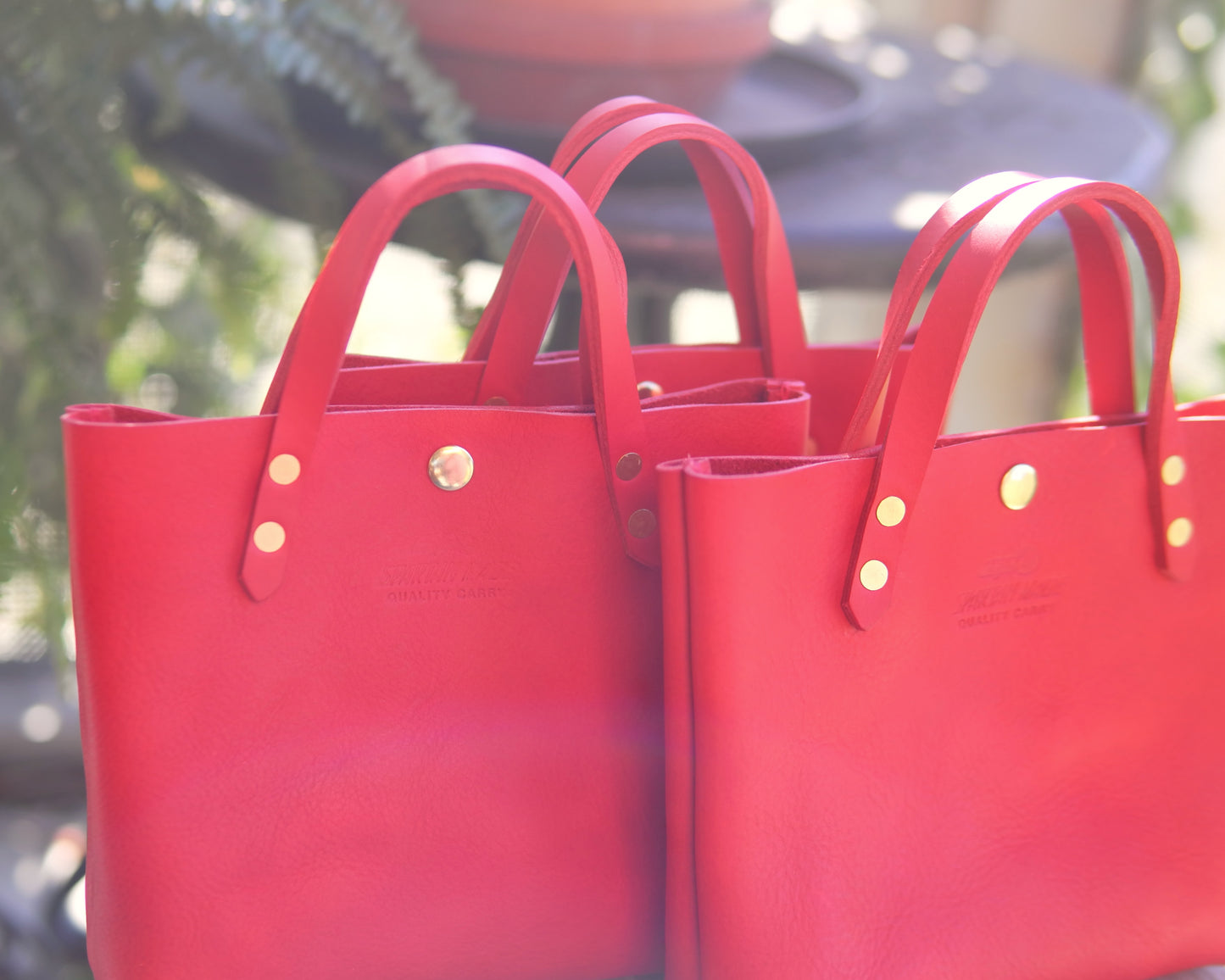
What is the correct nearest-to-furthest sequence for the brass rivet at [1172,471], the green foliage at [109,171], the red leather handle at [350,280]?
the red leather handle at [350,280] < the brass rivet at [1172,471] < the green foliage at [109,171]

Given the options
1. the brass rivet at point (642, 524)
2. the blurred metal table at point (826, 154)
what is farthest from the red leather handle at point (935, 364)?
the blurred metal table at point (826, 154)

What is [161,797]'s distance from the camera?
551 mm

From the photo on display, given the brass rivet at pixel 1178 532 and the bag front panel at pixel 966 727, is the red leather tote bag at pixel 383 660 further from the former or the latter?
the brass rivet at pixel 1178 532

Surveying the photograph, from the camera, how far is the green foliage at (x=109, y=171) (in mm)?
782

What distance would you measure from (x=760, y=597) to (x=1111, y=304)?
305mm

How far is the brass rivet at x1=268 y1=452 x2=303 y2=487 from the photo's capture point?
53 cm

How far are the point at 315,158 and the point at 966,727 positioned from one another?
0.63 metres

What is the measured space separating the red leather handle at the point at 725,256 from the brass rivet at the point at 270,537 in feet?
0.53

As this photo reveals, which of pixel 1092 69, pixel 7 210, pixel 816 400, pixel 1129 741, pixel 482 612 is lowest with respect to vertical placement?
pixel 1129 741

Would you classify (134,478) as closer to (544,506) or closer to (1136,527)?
(544,506)

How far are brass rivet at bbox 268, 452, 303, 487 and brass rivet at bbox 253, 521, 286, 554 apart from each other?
22 millimetres

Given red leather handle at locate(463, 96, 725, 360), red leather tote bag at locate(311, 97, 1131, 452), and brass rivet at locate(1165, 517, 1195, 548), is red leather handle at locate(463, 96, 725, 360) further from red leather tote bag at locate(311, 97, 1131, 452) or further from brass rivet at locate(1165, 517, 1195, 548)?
brass rivet at locate(1165, 517, 1195, 548)

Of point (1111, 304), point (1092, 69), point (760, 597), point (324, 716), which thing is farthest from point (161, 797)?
point (1092, 69)

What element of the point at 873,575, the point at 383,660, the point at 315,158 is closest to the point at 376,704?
the point at 383,660
